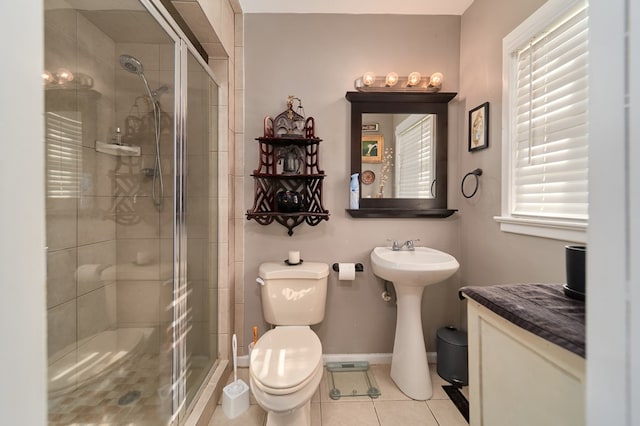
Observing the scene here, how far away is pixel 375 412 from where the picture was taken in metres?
1.44

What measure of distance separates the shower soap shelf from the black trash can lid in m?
2.04

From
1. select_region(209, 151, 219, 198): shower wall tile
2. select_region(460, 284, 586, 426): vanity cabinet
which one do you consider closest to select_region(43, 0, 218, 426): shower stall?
select_region(209, 151, 219, 198): shower wall tile

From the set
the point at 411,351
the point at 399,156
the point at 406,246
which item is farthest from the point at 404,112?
the point at 411,351

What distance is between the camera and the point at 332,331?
73.3 inches

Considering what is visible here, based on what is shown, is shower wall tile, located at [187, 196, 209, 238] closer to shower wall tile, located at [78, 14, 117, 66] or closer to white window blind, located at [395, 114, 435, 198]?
shower wall tile, located at [78, 14, 117, 66]

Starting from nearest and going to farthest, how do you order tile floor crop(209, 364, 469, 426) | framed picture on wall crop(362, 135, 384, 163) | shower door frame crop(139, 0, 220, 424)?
shower door frame crop(139, 0, 220, 424) < tile floor crop(209, 364, 469, 426) < framed picture on wall crop(362, 135, 384, 163)

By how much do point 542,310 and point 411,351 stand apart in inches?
44.6

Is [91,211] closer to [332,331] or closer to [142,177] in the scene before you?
[142,177]

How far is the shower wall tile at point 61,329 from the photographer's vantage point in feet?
3.33

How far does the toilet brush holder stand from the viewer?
140 centimetres

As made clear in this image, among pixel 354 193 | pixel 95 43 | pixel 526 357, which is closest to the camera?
pixel 526 357

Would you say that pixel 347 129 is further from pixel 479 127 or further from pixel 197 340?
pixel 197 340

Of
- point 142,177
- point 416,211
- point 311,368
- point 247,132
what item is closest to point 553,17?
point 416,211

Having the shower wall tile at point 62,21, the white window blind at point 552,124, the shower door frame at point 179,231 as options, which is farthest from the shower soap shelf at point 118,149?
the white window blind at point 552,124
